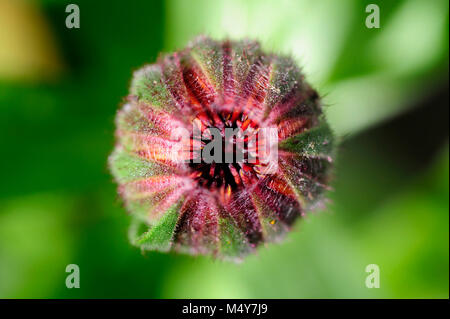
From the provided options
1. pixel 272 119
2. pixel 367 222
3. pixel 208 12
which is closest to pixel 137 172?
pixel 272 119

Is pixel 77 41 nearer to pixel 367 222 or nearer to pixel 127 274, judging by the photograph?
pixel 127 274

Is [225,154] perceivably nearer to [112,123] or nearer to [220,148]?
[220,148]

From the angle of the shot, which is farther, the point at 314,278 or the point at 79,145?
the point at 314,278

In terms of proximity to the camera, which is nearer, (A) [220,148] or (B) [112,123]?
(A) [220,148]

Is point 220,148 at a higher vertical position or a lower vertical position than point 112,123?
lower

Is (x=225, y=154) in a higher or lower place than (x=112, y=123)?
lower

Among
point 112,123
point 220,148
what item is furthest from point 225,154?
point 112,123
